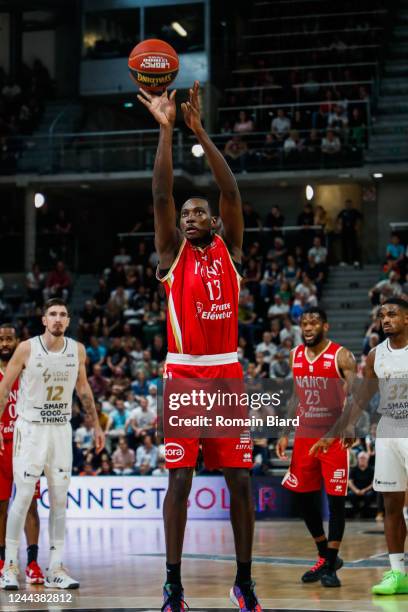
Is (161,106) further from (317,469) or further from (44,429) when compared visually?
(317,469)

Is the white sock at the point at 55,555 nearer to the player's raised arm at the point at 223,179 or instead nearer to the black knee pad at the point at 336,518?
the black knee pad at the point at 336,518

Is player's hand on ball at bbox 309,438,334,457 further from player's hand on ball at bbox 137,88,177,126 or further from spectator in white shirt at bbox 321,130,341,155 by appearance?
spectator in white shirt at bbox 321,130,341,155

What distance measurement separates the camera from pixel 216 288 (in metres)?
6.71

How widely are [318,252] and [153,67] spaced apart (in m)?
17.1

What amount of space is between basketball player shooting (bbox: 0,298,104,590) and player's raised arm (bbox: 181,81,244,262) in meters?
2.58

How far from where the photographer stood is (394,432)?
855 centimetres

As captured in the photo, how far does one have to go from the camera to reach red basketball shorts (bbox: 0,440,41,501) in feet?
32.0

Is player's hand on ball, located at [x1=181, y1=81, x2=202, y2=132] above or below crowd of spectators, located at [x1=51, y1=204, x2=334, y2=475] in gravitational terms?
above

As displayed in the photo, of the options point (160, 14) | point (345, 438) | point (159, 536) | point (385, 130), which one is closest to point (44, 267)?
point (160, 14)

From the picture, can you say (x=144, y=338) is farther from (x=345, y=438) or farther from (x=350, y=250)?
(x=345, y=438)

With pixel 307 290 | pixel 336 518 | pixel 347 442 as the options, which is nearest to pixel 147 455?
pixel 307 290

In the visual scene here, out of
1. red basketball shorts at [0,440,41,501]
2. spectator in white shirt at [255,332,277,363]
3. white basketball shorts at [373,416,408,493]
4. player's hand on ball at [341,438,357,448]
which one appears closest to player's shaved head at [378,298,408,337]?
white basketball shorts at [373,416,408,493]

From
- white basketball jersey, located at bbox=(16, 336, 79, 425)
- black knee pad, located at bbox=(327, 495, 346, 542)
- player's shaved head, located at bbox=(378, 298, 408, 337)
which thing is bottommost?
black knee pad, located at bbox=(327, 495, 346, 542)

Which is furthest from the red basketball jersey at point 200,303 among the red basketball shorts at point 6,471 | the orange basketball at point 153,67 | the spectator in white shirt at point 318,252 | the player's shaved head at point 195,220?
the spectator in white shirt at point 318,252
